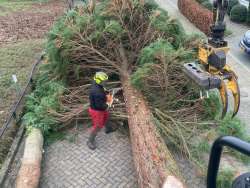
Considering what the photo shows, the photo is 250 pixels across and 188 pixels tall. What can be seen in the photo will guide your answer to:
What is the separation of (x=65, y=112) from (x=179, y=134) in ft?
8.94

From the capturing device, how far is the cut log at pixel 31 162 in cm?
585

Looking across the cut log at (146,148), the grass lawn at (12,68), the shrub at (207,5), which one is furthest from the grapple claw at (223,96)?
the shrub at (207,5)

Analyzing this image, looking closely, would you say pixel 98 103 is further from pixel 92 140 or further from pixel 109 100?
pixel 92 140

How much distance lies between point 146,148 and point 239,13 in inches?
446

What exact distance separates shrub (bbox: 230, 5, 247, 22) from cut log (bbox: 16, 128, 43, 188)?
A: 11.4 m

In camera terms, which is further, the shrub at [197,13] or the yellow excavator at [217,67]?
the shrub at [197,13]

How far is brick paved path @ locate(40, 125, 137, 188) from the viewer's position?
6.28 m

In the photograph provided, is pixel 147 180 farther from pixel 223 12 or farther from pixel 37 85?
pixel 37 85

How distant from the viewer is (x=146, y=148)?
593cm

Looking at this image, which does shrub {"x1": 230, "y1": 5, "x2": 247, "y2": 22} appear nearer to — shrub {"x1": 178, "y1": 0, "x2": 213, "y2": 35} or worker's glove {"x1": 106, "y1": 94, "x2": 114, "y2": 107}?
shrub {"x1": 178, "y1": 0, "x2": 213, "y2": 35}

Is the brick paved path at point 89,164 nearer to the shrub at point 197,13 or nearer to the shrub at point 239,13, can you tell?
the shrub at point 197,13

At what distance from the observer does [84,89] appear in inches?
333

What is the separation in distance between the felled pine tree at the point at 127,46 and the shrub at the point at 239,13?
7073 mm

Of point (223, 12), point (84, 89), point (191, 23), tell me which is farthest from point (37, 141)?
point (191, 23)
